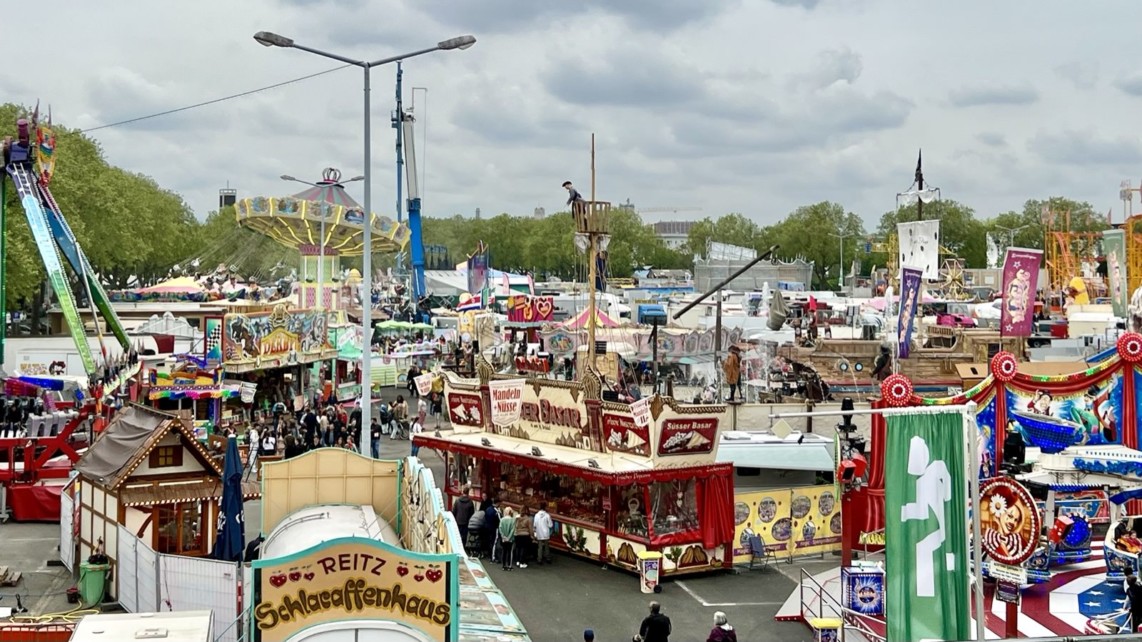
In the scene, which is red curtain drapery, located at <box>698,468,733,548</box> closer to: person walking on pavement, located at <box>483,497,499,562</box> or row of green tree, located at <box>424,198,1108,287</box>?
person walking on pavement, located at <box>483,497,499,562</box>

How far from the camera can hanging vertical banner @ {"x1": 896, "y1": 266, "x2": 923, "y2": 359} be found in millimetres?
28734

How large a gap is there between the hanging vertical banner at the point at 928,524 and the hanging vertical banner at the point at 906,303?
725 inches

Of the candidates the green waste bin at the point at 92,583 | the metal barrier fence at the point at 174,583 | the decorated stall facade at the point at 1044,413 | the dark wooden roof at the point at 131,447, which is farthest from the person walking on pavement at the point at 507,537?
the green waste bin at the point at 92,583

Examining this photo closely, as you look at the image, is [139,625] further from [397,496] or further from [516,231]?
[516,231]

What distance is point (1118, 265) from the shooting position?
37000mm

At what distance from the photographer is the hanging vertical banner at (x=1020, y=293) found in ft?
86.8

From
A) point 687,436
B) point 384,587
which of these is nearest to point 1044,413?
point 687,436

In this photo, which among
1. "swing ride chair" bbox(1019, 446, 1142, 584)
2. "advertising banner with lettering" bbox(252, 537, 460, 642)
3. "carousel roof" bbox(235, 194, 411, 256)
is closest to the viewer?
"advertising banner with lettering" bbox(252, 537, 460, 642)

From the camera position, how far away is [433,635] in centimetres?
977

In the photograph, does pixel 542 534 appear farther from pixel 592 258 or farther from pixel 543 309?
pixel 543 309

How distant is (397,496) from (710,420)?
4.87 meters

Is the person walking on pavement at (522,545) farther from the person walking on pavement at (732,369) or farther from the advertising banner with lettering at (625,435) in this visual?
the person walking on pavement at (732,369)

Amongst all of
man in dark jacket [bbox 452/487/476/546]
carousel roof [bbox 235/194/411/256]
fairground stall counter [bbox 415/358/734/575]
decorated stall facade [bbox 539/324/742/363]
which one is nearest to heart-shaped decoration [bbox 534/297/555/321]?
decorated stall facade [bbox 539/324/742/363]

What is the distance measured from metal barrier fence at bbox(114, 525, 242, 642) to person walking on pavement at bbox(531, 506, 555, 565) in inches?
251
